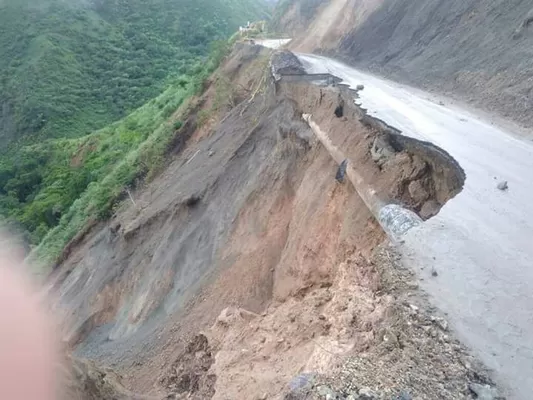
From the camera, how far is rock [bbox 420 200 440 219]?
25.3 feet

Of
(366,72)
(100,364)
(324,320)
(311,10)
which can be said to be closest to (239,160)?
(100,364)

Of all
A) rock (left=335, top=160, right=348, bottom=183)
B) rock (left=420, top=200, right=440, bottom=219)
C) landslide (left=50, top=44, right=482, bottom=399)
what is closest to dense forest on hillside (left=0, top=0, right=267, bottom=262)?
landslide (left=50, top=44, right=482, bottom=399)

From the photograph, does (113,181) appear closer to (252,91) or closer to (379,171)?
(252,91)

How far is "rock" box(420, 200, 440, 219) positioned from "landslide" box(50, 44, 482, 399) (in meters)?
0.16

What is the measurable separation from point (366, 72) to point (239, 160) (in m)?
8.55

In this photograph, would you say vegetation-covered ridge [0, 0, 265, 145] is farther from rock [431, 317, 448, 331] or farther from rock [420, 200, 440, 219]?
rock [431, 317, 448, 331]

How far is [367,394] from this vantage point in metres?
4.19

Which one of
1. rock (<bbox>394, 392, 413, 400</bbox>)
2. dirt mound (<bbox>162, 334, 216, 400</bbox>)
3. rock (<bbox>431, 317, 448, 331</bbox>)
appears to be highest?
rock (<bbox>394, 392, 413, 400</bbox>)

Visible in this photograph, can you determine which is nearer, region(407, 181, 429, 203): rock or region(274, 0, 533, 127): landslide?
region(407, 181, 429, 203): rock

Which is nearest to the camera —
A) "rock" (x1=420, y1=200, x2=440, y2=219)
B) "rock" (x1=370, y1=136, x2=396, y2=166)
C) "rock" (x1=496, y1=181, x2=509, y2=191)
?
"rock" (x1=420, y1=200, x2=440, y2=219)

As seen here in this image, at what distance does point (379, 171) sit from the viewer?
371 inches

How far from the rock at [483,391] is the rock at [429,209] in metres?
3.58

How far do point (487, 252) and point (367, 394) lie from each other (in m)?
3.23

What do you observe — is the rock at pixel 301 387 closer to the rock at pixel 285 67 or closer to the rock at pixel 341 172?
the rock at pixel 341 172
